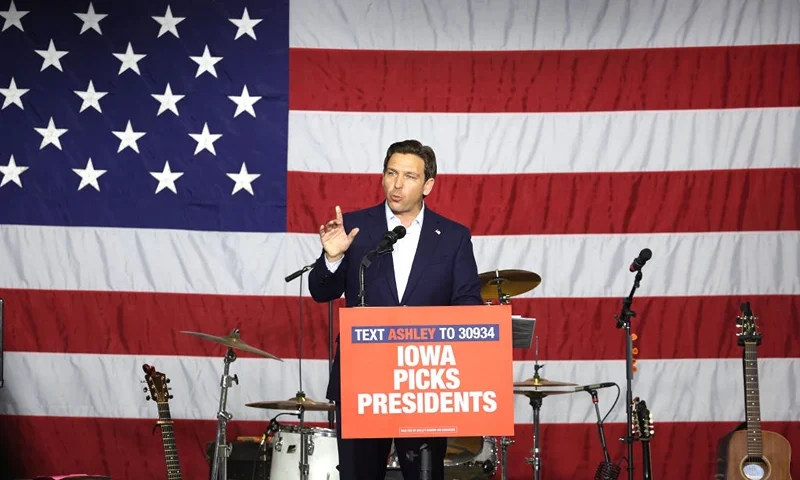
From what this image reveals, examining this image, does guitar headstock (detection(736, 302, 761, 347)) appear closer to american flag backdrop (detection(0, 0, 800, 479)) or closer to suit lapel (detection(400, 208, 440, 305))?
american flag backdrop (detection(0, 0, 800, 479))

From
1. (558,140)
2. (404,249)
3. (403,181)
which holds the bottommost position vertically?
(404,249)

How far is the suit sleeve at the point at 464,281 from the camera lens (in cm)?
322

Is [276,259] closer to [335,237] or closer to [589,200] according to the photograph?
[589,200]

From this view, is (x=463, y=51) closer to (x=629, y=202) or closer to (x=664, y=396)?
(x=629, y=202)

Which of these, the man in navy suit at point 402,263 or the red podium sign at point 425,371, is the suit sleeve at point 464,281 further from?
the red podium sign at point 425,371

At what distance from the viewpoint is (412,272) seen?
317 cm

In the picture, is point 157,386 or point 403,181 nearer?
point 403,181

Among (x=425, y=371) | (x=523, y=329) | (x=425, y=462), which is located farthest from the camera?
(x=523, y=329)

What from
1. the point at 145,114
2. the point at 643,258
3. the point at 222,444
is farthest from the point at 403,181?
the point at 145,114

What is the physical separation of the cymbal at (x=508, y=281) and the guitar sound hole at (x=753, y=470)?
1392 millimetres

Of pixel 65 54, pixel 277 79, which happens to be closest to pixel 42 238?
pixel 65 54

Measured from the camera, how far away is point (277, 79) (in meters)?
5.61

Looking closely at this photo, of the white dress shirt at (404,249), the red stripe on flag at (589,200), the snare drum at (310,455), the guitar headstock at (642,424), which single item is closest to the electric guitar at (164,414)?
the snare drum at (310,455)

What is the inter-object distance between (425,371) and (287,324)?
3.11 metres
